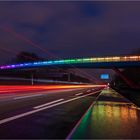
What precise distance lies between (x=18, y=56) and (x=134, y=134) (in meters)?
180

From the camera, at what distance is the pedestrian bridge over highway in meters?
92.9

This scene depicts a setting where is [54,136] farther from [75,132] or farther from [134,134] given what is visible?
[134,134]

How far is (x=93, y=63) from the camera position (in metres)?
101

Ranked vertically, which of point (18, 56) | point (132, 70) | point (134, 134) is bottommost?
point (134, 134)

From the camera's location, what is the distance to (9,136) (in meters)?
8.83

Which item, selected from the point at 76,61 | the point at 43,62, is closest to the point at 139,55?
the point at 76,61

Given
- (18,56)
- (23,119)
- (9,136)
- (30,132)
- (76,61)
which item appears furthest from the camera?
(18,56)

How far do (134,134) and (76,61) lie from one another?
99.1m

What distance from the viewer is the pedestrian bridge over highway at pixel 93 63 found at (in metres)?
92.9

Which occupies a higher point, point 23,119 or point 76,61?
point 76,61

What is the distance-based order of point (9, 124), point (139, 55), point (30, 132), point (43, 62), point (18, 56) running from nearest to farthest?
point (30, 132) < point (9, 124) < point (139, 55) < point (43, 62) < point (18, 56)

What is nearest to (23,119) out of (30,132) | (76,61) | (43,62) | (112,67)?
(30,132)

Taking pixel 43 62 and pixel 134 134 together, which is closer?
pixel 134 134

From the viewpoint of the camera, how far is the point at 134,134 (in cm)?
999
